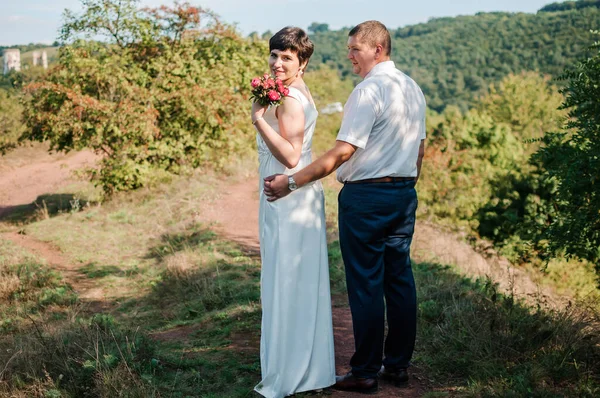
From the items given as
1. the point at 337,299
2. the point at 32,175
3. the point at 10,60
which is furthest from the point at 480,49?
the point at 337,299

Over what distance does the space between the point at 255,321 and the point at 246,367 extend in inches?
46.6

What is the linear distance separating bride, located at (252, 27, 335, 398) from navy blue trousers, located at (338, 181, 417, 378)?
208mm

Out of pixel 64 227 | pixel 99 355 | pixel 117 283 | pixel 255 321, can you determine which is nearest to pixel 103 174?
pixel 64 227

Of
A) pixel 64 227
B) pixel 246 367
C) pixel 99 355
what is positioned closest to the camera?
pixel 99 355

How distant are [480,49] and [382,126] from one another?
88.9 m

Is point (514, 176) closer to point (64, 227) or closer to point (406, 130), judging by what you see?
point (64, 227)

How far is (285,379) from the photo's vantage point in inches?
148

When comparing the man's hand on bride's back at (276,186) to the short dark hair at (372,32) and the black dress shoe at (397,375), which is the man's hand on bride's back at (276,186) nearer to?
the short dark hair at (372,32)

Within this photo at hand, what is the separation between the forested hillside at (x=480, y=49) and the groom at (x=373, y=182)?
2675 inches

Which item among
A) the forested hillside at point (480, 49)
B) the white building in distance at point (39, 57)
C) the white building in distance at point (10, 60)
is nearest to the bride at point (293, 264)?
the white building in distance at point (10, 60)

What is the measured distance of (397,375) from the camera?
3994mm

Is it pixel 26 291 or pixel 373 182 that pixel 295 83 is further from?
pixel 26 291

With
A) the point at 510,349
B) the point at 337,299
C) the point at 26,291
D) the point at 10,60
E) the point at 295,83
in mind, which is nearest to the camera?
the point at 295,83

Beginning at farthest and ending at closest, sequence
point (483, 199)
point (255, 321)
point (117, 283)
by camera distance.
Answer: point (483, 199) → point (117, 283) → point (255, 321)
